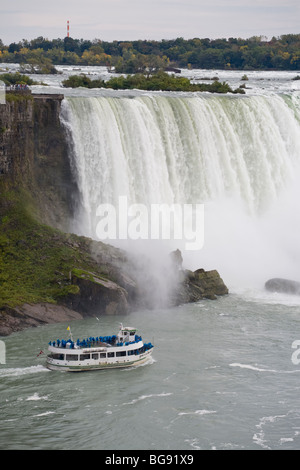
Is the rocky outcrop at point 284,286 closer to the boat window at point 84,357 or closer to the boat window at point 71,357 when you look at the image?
the boat window at point 84,357

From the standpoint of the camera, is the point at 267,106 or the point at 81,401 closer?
the point at 81,401

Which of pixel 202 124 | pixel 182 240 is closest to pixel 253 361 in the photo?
pixel 182 240

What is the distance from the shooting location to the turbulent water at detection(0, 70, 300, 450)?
99.5 feet

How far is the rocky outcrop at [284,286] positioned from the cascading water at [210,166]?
5.70ft

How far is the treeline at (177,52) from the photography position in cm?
13938

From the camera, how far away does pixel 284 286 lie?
158 feet

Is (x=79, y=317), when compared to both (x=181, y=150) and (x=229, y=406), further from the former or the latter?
(x=181, y=150)

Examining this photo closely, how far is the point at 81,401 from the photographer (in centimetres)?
3238

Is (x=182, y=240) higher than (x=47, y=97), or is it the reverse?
(x=47, y=97)

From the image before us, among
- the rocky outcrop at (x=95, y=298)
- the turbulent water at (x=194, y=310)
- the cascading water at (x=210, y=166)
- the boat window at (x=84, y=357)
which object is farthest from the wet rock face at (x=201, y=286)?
the boat window at (x=84, y=357)

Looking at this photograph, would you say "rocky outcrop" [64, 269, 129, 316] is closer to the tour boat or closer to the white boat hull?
the tour boat

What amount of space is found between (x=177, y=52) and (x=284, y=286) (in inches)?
4229

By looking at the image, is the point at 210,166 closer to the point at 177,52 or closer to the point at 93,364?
the point at 93,364

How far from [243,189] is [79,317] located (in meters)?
22.5
